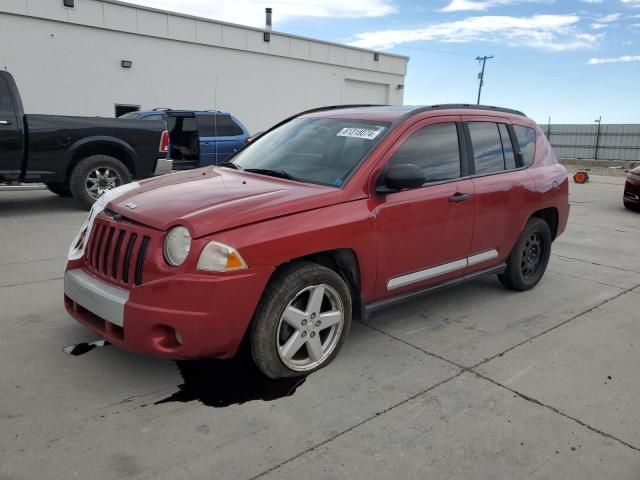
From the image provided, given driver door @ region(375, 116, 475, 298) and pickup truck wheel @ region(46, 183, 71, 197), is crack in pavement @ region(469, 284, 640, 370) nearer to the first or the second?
driver door @ region(375, 116, 475, 298)

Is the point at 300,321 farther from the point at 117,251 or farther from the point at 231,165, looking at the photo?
the point at 231,165

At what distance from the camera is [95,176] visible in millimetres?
8359

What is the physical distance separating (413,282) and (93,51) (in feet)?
46.8

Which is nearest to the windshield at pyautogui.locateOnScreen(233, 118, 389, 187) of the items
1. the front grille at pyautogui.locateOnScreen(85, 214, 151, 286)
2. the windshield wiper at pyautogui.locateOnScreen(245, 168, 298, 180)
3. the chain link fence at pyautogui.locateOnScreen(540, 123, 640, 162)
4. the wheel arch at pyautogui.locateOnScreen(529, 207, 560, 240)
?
the windshield wiper at pyautogui.locateOnScreen(245, 168, 298, 180)

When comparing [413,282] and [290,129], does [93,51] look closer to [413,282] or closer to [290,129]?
[290,129]

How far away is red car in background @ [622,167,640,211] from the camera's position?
10578mm

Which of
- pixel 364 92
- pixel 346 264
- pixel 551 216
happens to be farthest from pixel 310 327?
pixel 364 92

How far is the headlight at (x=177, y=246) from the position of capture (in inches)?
110

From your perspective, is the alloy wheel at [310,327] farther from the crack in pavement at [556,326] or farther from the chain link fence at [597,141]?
the chain link fence at [597,141]

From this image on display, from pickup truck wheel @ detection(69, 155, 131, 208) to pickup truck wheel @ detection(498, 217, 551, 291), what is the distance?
6178mm

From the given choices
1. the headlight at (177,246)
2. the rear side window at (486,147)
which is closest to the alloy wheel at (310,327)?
the headlight at (177,246)

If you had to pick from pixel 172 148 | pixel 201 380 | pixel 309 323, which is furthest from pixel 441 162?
pixel 172 148

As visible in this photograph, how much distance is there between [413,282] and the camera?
12.6ft

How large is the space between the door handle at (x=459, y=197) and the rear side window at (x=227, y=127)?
8496 mm
